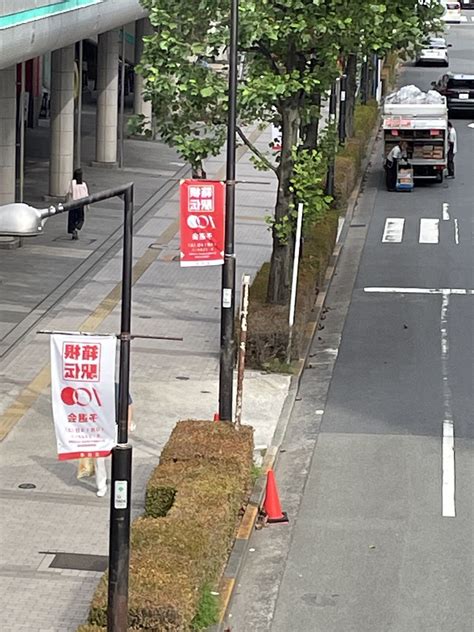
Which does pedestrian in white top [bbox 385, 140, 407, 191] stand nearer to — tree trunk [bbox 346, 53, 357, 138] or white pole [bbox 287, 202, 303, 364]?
tree trunk [bbox 346, 53, 357, 138]

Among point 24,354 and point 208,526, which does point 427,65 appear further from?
point 208,526

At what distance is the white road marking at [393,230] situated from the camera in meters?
34.8

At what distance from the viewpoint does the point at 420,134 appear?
4191 cm

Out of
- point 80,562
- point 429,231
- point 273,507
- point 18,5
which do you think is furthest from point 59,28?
point 80,562

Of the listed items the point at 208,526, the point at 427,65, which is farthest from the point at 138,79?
the point at 208,526

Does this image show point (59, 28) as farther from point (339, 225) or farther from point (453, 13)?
point (453, 13)

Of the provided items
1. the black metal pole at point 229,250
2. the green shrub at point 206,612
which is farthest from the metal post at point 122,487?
the black metal pole at point 229,250

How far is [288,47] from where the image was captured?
2317 cm

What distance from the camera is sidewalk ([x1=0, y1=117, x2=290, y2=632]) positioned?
15.2 metres

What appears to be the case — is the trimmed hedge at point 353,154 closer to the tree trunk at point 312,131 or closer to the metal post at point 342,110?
the metal post at point 342,110

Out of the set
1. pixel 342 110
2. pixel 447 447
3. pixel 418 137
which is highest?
pixel 342 110

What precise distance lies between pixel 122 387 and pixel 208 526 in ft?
9.15

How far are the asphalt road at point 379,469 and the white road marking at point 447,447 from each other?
0.08ft

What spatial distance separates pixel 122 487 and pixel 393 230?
2438 centimetres
